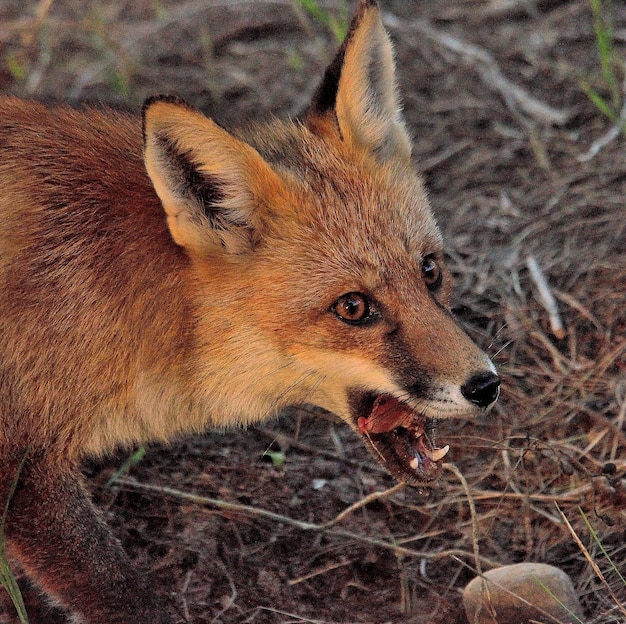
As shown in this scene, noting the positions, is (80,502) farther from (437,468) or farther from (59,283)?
(437,468)

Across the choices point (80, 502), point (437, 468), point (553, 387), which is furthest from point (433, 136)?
point (80, 502)

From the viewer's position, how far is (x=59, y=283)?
3.90 meters

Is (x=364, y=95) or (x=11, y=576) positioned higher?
(x=364, y=95)

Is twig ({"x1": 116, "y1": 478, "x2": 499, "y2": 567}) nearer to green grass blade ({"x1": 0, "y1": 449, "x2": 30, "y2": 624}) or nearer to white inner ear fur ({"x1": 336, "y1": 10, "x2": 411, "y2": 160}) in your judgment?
green grass blade ({"x1": 0, "y1": 449, "x2": 30, "y2": 624})

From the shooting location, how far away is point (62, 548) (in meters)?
3.90

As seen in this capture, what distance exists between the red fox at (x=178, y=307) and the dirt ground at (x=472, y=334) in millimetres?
564

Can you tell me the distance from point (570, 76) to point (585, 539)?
13.2 ft

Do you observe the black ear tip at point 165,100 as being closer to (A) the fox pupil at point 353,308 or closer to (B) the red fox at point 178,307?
(B) the red fox at point 178,307

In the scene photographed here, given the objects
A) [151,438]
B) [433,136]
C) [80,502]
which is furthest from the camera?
[433,136]

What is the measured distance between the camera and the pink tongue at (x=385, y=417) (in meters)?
4.03

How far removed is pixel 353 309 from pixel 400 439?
721 mm

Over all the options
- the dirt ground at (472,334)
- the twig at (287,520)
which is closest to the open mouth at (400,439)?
the dirt ground at (472,334)

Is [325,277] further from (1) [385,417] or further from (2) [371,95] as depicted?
(2) [371,95]

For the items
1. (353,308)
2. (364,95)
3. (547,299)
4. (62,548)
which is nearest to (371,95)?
(364,95)
